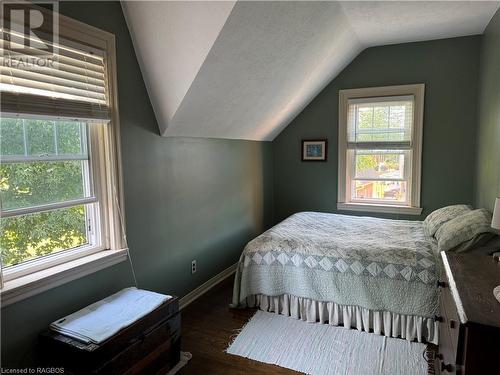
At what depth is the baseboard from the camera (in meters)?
2.99

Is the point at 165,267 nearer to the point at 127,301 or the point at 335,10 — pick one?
the point at 127,301

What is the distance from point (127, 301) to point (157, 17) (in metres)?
1.80

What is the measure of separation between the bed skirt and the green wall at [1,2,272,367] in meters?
0.79

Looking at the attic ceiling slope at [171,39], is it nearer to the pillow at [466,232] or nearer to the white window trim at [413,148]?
the pillow at [466,232]

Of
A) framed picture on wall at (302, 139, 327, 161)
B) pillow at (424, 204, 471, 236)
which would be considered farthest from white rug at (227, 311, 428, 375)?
framed picture on wall at (302, 139, 327, 161)

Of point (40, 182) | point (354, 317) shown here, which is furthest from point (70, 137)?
point (354, 317)

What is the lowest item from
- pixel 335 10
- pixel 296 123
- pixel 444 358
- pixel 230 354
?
pixel 230 354

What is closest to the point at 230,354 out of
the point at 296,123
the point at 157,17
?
the point at 157,17

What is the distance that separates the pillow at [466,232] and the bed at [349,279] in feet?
0.52

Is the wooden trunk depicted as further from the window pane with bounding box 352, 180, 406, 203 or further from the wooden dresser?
the window pane with bounding box 352, 180, 406, 203

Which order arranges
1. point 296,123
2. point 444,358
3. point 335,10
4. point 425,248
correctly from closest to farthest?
point 444,358
point 425,248
point 335,10
point 296,123

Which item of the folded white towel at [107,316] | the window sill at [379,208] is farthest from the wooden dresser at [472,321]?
the window sill at [379,208]

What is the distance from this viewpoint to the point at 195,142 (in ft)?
10.2

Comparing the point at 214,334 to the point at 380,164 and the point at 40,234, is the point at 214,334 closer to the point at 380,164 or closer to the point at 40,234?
the point at 40,234
